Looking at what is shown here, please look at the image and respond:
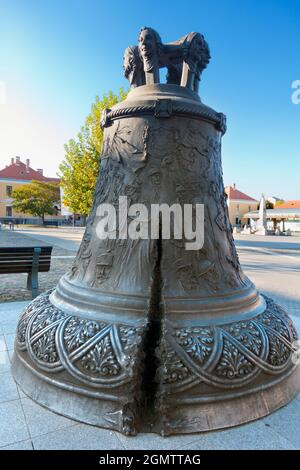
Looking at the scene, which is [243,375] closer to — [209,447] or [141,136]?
[209,447]

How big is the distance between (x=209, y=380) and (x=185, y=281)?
0.65 m

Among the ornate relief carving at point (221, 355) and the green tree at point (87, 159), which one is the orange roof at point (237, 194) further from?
the ornate relief carving at point (221, 355)

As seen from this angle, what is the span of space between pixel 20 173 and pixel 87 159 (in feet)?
149

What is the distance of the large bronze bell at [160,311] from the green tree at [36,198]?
1691 inches

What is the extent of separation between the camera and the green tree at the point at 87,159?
50.9ft

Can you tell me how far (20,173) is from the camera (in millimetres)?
55812

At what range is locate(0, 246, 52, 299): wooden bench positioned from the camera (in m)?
5.59

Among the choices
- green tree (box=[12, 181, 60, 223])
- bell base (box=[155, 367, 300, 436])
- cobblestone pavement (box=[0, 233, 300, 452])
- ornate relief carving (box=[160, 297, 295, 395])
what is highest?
green tree (box=[12, 181, 60, 223])

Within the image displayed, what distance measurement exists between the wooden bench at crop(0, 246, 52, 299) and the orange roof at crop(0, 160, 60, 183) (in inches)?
2099

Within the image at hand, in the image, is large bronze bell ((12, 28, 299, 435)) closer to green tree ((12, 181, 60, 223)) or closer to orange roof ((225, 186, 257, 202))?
green tree ((12, 181, 60, 223))

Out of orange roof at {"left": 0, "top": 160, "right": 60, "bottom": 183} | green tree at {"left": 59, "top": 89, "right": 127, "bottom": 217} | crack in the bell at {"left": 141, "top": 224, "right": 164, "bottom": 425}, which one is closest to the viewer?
crack in the bell at {"left": 141, "top": 224, "right": 164, "bottom": 425}

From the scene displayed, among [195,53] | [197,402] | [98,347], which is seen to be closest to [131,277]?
[98,347]

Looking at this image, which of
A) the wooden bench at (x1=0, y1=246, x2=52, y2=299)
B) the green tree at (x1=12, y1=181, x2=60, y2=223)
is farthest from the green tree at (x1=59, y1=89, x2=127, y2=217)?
the green tree at (x1=12, y1=181, x2=60, y2=223)

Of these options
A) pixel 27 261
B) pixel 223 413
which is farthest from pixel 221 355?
pixel 27 261
